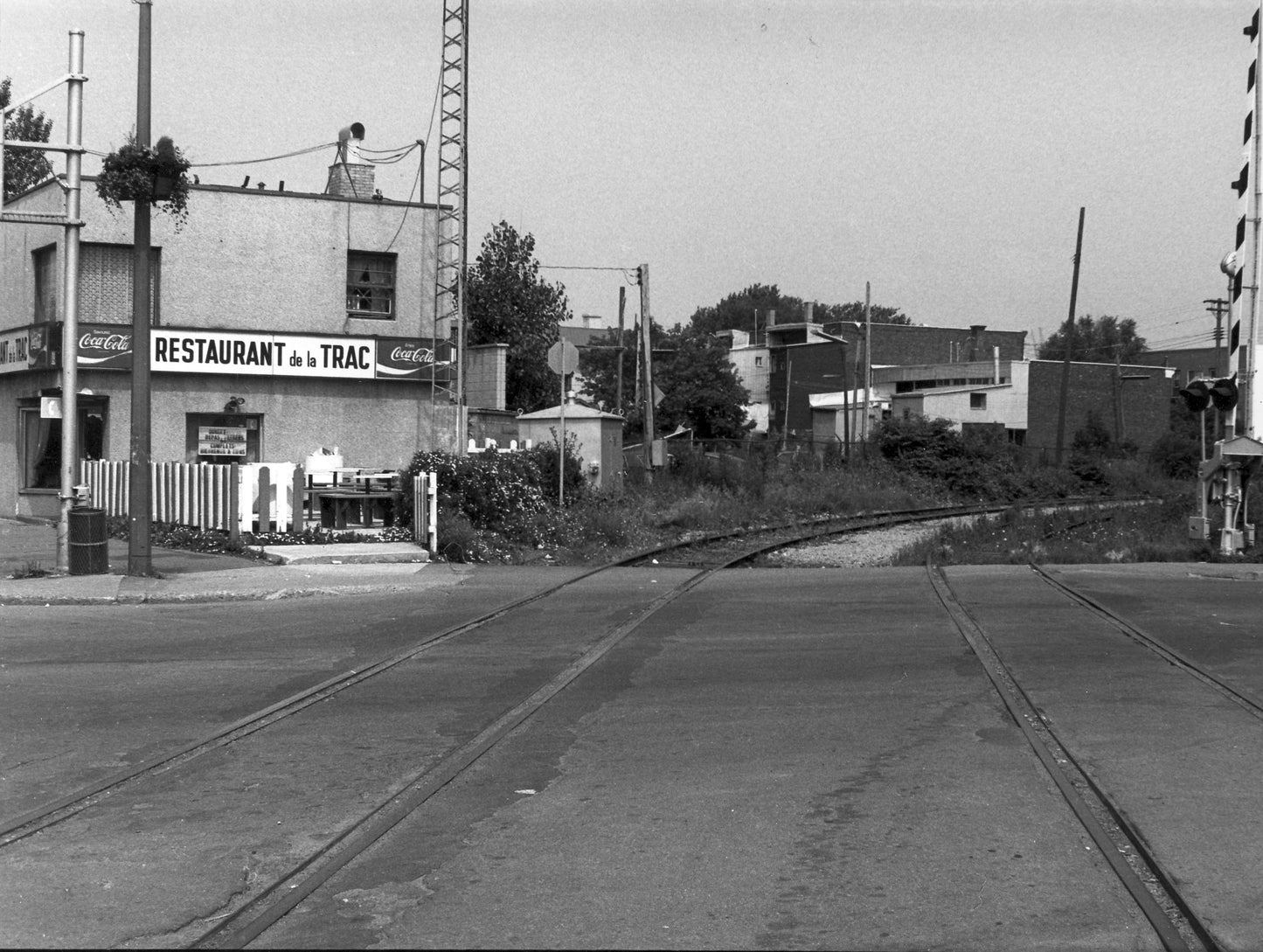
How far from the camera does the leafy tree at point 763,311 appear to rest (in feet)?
451

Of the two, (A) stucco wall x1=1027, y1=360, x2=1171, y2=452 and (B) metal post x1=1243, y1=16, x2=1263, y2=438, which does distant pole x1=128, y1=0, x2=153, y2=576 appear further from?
(A) stucco wall x1=1027, y1=360, x2=1171, y2=452

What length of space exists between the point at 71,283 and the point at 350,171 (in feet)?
47.0

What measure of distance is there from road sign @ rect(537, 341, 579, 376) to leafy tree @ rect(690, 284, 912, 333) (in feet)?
362

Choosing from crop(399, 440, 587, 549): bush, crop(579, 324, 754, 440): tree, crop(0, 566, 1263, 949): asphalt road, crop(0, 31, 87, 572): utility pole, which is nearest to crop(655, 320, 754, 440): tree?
crop(579, 324, 754, 440): tree

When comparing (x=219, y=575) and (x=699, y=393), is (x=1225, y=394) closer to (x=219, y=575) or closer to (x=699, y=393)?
(x=219, y=575)

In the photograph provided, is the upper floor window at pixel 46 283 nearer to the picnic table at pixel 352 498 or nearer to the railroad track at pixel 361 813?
the picnic table at pixel 352 498

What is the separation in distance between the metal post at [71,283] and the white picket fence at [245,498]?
9.90ft

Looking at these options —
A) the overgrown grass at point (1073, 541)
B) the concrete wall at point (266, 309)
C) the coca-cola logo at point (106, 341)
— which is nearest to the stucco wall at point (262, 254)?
the concrete wall at point (266, 309)

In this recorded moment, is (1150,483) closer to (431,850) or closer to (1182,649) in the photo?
(1182,649)

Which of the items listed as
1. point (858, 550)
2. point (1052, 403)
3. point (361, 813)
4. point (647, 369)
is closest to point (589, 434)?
point (858, 550)

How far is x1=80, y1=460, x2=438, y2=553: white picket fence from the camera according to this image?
68.5 feet

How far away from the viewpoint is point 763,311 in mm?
142375

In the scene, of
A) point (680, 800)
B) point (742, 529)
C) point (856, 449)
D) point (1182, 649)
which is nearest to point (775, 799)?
point (680, 800)

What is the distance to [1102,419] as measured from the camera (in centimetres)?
7412
